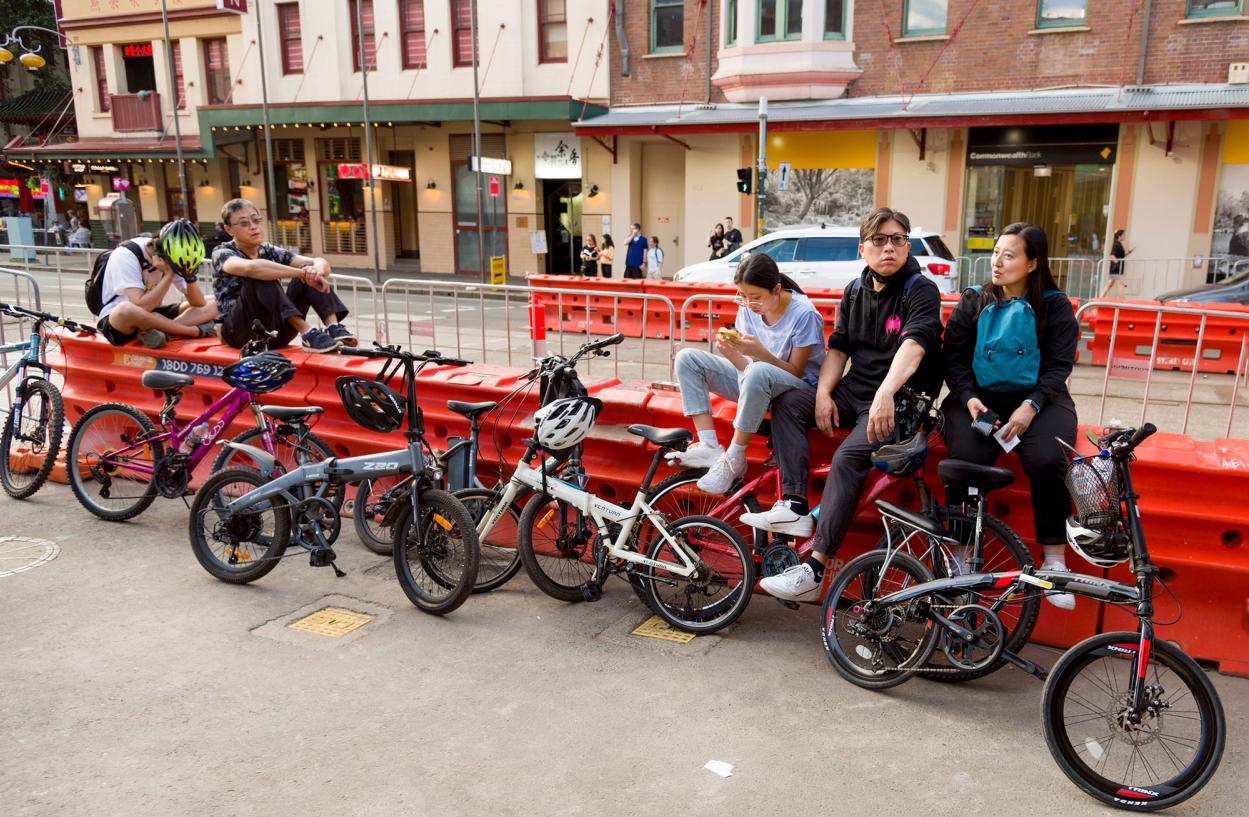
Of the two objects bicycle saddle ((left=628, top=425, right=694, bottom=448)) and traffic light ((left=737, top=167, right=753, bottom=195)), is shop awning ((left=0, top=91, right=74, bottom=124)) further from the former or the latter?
bicycle saddle ((left=628, top=425, right=694, bottom=448))

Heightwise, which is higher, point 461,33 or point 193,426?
point 461,33

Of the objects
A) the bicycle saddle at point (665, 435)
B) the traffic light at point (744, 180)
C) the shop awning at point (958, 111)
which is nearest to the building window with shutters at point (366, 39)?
the shop awning at point (958, 111)

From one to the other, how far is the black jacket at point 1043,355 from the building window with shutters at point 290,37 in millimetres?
31855

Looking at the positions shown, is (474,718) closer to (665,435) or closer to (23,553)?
(665,435)

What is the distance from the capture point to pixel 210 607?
5.56 m

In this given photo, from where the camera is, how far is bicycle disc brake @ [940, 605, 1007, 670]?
14.4 feet

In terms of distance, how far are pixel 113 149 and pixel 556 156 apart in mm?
18597

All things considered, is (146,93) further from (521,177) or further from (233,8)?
(521,177)

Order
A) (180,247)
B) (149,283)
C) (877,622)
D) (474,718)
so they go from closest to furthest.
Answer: (474,718) < (877,622) < (180,247) < (149,283)

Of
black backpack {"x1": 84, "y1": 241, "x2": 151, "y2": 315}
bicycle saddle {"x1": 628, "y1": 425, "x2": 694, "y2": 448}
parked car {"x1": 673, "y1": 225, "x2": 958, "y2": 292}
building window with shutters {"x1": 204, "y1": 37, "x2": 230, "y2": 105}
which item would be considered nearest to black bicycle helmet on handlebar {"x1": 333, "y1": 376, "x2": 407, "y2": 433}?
bicycle saddle {"x1": 628, "y1": 425, "x2": 694, "y2": 448}

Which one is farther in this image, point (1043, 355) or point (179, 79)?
point (179, 79)

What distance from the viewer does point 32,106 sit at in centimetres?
4741

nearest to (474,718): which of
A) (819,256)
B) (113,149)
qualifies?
(819,256)

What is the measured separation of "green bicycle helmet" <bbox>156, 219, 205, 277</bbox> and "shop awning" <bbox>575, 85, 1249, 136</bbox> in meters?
18.5
